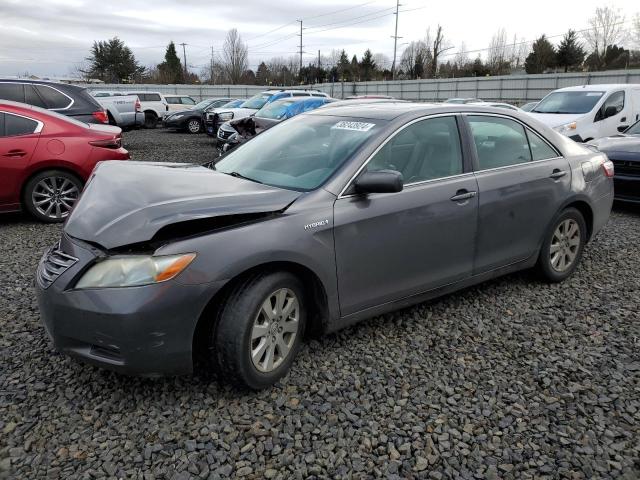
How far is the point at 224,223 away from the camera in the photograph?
2717mm

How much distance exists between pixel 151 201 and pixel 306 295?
1.02 meters

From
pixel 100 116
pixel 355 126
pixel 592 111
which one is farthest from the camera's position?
pixel 592 111

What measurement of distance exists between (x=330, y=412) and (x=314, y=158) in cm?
161

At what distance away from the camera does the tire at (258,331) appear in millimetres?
2658

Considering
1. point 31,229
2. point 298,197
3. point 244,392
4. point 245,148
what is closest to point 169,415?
point 244,392

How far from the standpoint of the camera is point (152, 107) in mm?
26375

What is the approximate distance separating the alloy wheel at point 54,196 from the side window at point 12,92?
328cm

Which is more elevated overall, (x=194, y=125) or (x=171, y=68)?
(x=171, y=68)

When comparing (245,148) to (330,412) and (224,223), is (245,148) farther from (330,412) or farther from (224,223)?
(330,412)

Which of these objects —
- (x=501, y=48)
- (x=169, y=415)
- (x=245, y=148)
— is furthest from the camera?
(x=501, y=48)

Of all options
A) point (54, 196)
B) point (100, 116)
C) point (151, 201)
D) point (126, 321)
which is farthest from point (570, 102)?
point (126, 321)

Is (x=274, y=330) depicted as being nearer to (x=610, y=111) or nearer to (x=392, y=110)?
(x=392, y=110)

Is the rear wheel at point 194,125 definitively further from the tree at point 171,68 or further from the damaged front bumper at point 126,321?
the tree at point 171,68

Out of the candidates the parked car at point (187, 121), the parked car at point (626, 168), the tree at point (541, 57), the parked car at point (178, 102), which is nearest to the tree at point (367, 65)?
the tree at point (541, 57)
